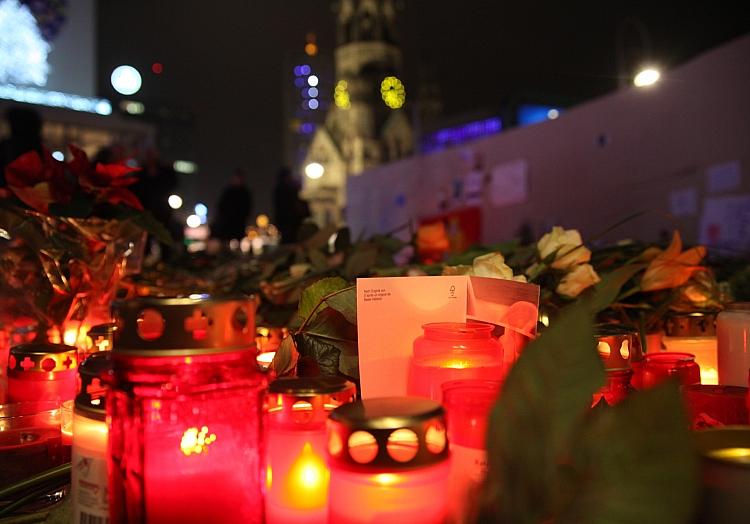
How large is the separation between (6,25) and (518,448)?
12797mm

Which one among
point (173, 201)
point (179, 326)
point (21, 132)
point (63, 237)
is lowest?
point (179, 326)

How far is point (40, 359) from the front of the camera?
750 mm

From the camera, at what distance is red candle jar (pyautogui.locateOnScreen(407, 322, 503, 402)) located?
532mm

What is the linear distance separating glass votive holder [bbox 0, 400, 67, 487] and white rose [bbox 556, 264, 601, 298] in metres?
0.70

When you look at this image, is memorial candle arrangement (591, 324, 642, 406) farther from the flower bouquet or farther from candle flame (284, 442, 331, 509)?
the flower bouquet

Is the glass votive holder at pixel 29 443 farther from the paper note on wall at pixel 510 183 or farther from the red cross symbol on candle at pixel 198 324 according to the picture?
the paper note on wall at pixel 510 183

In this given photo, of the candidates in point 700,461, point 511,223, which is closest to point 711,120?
point 511,223

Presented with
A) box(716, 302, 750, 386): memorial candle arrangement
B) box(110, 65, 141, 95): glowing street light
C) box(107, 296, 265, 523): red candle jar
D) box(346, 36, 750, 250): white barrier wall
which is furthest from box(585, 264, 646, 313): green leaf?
box(110, 65, 141, 95): glowing street light

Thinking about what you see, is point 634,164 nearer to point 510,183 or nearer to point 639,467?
point 510,183

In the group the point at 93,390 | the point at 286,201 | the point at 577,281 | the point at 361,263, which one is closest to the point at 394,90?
the point at 286,201

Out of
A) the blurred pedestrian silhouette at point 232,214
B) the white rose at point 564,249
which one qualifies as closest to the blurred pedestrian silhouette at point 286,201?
the blurred pedestrian silhouette at point 232,214

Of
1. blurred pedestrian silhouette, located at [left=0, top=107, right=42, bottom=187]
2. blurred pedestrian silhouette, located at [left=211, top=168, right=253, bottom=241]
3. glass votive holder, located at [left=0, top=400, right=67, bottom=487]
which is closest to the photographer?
glass votive holder, located at [left=0, top=400, right=67, bottom=487]

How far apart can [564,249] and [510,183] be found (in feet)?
10.1

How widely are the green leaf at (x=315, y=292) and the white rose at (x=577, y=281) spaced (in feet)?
1.23
